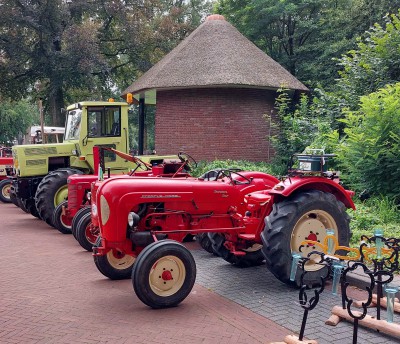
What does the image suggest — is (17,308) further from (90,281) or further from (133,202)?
(133,202)

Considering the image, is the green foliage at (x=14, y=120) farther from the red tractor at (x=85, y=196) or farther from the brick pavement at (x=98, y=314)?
the brick pavement at (x=98, y=314)

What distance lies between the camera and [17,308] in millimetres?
5648

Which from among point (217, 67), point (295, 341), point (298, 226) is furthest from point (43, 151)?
point (295, 341)

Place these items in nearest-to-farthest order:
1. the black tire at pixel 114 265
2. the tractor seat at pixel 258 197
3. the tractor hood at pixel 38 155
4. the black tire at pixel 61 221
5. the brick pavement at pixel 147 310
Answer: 1. the brick pavement at pixel 147 310
2. the tractor seat at pixel 258 197
3. the black tire at pixel 114 265
4. the black tire at pixel 61 221
5. the tractor hood at pixel 38 155

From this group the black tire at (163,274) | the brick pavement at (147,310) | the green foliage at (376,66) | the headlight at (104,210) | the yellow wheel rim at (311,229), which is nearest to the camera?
the brick pavement at (147,310)

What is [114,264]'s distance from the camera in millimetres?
6727

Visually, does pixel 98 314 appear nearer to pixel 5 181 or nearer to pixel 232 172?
pixel 232 172

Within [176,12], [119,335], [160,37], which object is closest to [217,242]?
[119,335]

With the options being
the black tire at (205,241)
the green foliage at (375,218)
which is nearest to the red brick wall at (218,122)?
the green foliage at (375,218)

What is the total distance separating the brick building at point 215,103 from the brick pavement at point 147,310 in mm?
10715

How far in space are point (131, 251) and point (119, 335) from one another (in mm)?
1398

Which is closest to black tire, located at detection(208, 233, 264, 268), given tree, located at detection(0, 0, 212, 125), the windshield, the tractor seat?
the tractor seat

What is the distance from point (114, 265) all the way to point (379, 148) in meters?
5.98

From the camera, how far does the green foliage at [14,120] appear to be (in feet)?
148
